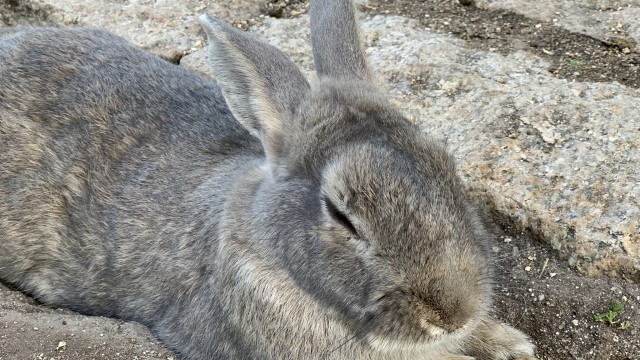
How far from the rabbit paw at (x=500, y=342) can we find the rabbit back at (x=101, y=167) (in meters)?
1.63

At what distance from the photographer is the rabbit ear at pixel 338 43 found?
Result: 4195mm

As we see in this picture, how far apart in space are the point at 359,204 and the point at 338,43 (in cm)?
133

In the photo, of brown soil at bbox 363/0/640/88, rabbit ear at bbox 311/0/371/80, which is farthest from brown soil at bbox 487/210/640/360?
brown soil at bbox 363/0/640/88

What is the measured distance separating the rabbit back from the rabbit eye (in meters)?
1.35

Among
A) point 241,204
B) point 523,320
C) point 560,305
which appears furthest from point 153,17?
point 560,305

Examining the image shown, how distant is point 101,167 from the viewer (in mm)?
4879

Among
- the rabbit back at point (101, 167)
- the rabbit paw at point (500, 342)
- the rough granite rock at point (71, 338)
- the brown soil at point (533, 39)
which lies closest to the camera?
the rough granite rock at point (71, 338)

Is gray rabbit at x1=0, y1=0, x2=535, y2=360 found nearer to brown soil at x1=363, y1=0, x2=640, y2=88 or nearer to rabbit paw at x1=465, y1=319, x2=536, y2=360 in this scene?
rabbit paw at x1=465, y1=319, x2=536, y2=360

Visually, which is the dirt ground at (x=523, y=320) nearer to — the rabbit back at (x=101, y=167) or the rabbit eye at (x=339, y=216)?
the rabbit back at (x=101, y=167)

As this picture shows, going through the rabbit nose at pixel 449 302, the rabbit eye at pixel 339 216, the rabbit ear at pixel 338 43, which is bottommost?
the rabbit nose at pixel 449 302

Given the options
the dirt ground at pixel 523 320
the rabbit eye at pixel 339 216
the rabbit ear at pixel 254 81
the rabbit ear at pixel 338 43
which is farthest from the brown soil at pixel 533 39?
the rabbit eye at pixel 339 216

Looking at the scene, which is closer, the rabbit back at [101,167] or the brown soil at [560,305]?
the brown soil at [560,305]

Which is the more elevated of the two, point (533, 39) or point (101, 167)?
point (101, 167)

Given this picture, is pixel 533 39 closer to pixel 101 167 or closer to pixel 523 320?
pixel 523 320
